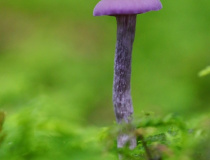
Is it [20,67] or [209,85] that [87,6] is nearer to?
[20,67]

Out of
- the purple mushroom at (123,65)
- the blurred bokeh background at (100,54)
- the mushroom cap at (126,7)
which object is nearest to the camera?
the mushroom cap at (126,7)

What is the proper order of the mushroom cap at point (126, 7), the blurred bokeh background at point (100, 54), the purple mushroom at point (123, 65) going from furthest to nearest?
the blurred bokeh background at point (100, 54) < the purple mushroom at point (123, 65) < the mushroom cap at point (126, 7)

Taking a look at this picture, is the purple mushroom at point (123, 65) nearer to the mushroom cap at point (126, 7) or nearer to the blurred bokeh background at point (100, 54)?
the mushroom cap at point (126, 7)

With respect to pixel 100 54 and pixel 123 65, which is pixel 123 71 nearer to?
pixel 123 65

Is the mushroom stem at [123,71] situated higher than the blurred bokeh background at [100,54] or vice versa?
the blurred bokeh background at [100,54]

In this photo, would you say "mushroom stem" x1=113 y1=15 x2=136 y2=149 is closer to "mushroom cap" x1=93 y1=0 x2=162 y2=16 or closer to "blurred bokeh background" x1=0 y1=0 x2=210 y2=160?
"mushroom cap" x1=93 y1=0 x2=162 y2=16

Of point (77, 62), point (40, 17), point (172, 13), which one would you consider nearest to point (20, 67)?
point (77, 62)

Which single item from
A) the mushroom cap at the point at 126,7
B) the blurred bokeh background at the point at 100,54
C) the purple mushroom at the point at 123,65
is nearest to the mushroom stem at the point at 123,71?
the purple mushroom at the point at 123,65

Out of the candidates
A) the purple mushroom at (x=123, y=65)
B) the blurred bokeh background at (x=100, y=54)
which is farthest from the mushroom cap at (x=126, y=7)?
the blurred bokeh background at (x=100, y=54)

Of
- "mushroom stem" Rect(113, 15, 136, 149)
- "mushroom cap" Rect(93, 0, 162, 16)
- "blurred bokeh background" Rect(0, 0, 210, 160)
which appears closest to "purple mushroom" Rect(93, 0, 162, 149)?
"mushroom stem" Rect(113, 15, 136, 149)

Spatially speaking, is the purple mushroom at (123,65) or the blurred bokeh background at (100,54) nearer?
the purple mushroom at (123,65)
